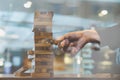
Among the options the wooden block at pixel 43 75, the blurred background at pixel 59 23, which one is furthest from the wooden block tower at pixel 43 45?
the blurred background at pixel 59 23

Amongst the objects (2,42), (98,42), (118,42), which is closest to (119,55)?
(118,42)

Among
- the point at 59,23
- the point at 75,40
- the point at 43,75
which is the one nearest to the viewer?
the point at 75,40

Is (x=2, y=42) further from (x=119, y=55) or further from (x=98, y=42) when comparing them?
(x=98, y=42)

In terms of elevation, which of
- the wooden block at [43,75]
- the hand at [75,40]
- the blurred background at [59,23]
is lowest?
the wooden block at [43,75]

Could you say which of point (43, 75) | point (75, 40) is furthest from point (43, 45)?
point (75, 40)

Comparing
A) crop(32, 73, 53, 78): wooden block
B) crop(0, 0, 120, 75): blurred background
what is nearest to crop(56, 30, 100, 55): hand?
crop(32, 73, 53, 78): wooden block

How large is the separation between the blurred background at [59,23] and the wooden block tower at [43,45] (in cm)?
14

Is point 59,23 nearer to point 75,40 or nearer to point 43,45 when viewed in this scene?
point 43,45

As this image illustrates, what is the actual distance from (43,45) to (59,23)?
1.99 ft

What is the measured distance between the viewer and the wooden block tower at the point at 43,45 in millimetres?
661

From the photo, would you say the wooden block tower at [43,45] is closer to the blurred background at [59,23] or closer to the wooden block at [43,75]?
the wooden block at [43,75]

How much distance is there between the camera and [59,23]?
126cm

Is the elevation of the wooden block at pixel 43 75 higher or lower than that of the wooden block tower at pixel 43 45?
lower

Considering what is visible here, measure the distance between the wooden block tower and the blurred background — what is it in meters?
0.14
